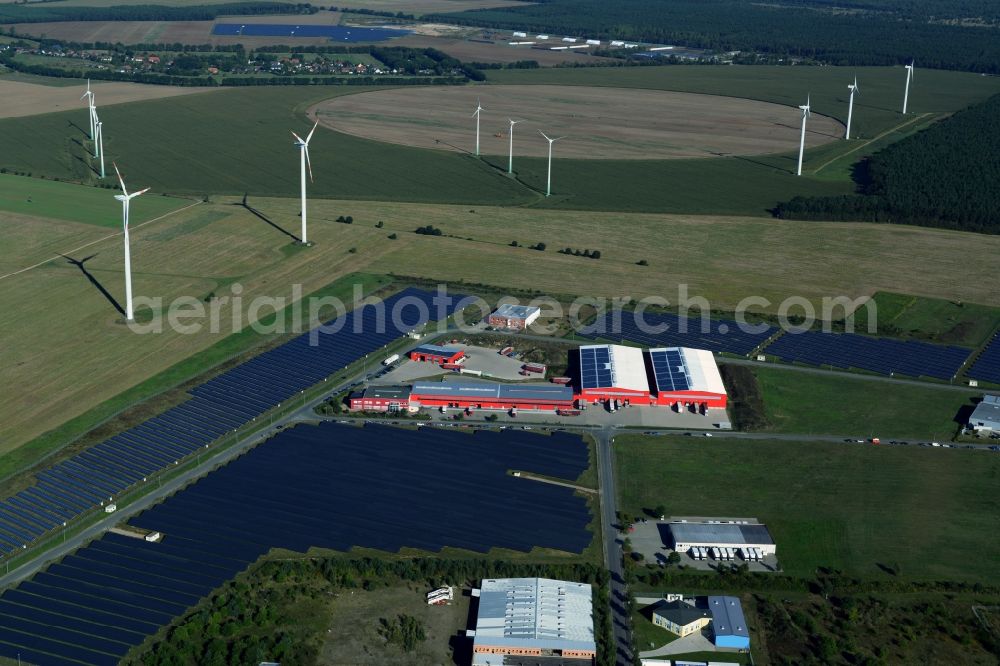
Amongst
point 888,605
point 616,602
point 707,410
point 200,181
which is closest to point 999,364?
point 707,410

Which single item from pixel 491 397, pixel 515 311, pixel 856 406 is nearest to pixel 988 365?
pixel 856 406

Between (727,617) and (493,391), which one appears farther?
(493,391)

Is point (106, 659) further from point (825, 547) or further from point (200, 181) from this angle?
point (200, 181)

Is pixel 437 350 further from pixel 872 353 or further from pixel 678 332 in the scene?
pixel 872 353

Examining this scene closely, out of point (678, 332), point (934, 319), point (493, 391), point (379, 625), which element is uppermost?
point (934, 319)

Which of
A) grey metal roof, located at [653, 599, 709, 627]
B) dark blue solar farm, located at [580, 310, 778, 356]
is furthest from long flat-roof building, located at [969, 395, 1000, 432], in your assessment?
grey metal roof, located at [653, 599, 709, 627]

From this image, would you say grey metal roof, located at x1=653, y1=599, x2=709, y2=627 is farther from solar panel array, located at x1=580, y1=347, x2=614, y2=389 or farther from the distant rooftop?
solar panel array, located at x1=580, y1=347, x2=614, y2=389
